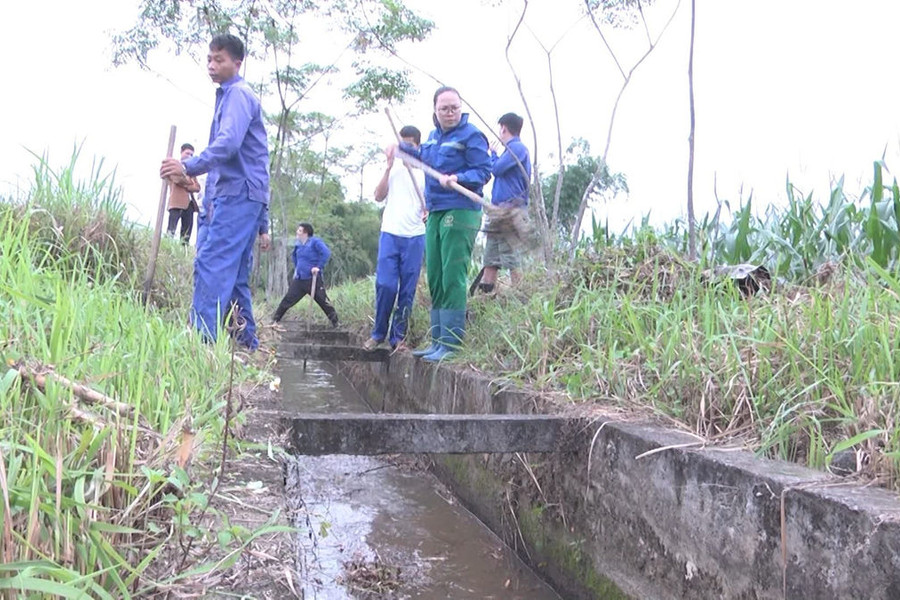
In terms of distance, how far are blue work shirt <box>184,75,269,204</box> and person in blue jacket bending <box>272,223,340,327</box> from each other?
4987 mm

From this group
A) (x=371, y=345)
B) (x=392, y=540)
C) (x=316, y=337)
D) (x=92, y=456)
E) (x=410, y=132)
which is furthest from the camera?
(x=316, y=337)


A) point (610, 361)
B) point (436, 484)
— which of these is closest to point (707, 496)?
point (610, 361)

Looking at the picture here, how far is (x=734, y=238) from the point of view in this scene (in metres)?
4.20

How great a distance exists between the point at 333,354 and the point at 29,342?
12.3 feet

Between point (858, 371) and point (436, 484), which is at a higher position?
point (858, 371)

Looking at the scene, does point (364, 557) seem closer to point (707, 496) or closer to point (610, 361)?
point (610, 361)

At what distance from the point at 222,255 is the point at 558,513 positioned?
2.10 m

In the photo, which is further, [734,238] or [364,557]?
[734,238]

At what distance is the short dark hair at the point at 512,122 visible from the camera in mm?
5473

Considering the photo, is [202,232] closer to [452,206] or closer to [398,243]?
[452,206]

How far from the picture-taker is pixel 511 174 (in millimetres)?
5508

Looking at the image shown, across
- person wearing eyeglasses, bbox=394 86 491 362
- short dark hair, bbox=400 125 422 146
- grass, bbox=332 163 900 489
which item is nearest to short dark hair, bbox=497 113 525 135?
short dark hair, bbox=400 125 422 146

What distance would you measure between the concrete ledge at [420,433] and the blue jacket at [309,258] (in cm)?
674

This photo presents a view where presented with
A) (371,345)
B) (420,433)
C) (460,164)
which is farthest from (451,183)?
(420,433)
